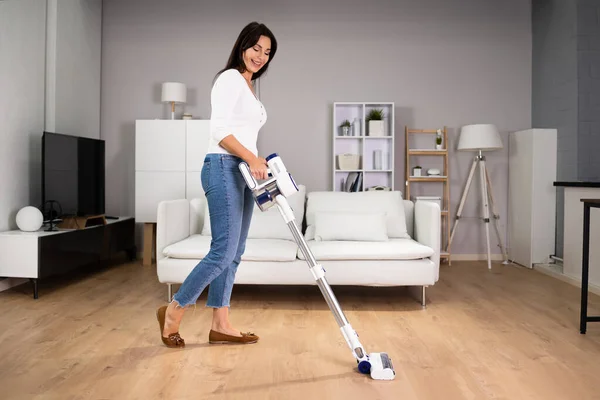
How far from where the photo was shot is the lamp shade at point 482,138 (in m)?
5.07

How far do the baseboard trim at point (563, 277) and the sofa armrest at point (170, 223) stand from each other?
2929mm

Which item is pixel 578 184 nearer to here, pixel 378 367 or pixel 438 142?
pixel 438 142

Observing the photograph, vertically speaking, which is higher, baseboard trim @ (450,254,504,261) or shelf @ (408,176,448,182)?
shelf @ (408,176,448,182)

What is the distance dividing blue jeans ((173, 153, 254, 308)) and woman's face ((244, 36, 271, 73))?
0.40 meters

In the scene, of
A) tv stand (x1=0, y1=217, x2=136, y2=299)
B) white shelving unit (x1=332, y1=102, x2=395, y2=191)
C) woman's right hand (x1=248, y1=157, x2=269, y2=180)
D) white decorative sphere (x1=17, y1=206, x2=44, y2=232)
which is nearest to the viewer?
woman's right hand (x1=248, y1=157, x2=269, y2=180)

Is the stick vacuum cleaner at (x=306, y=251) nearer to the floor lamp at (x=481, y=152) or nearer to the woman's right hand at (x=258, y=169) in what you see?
the woman's right hand at (x=258, y=169)

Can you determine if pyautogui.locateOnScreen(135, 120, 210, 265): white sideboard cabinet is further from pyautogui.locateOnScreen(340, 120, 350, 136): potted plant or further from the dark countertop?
the dark countertop

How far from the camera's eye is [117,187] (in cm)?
566

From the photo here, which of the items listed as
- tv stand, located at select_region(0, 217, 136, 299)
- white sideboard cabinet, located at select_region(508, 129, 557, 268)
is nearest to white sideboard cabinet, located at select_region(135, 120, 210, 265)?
tv stand, located at select_region(0, 217, 136, 299)

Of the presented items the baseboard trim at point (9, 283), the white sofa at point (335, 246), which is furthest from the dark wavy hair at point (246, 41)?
the baseboard trim at point (9, 283)

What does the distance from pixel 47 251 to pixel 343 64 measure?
3327mm

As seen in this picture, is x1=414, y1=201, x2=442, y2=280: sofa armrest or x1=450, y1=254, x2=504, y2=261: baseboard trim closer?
x1=414, y1=201, x2=442, y2=280: sofa armrest

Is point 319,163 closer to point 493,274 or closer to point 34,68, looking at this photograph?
point 493,274

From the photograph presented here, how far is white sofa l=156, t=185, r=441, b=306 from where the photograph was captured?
3.35 metres
